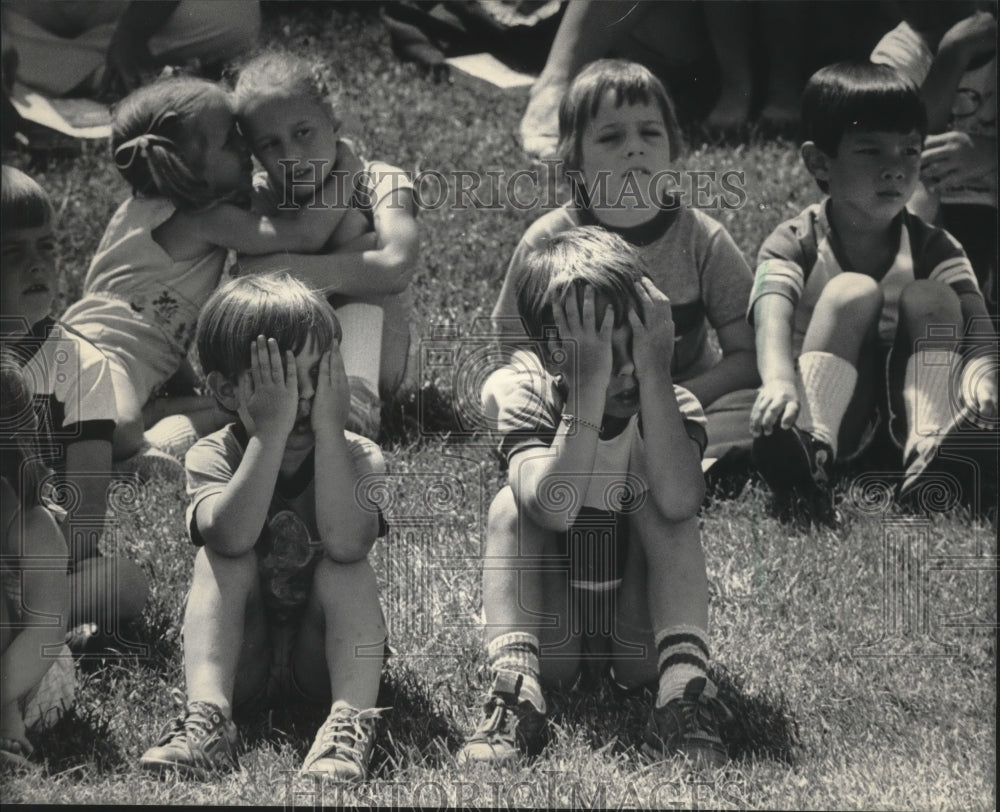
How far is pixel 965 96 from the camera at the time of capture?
4109 millimetres

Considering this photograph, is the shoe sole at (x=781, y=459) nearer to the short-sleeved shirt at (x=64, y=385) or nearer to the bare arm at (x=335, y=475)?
the bare arm at (x=335, y=475)

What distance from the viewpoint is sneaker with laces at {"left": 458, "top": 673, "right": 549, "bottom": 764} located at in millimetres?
2807

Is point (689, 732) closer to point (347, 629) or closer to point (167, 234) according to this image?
point (347, 629)

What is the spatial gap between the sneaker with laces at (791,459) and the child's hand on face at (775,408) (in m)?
0.03

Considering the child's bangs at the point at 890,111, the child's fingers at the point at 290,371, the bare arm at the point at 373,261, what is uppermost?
the child's bangs at the point at 890,111

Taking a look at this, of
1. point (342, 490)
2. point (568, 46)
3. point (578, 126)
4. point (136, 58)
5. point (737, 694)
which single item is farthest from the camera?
point (136, 58)

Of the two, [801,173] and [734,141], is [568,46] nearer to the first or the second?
[734,141]

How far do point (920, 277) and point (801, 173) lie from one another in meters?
0.87

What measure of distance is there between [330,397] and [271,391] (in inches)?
4.5

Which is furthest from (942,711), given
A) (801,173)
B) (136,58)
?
(136,58)

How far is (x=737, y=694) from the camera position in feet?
9.97

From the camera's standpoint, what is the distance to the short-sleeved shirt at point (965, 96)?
12.7ft

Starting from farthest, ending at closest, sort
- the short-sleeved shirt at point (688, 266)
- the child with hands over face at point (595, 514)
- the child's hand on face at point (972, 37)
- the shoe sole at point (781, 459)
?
the child's hand on face at point (972, 37) → the shoe sole at point (781, 459) → the short-sleeved shirt at point (688, 266) → the child with hands over face at point (595, 514)

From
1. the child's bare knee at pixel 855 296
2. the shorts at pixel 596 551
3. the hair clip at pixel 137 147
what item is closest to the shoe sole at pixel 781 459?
the child's bare knee at pixel 855 296
